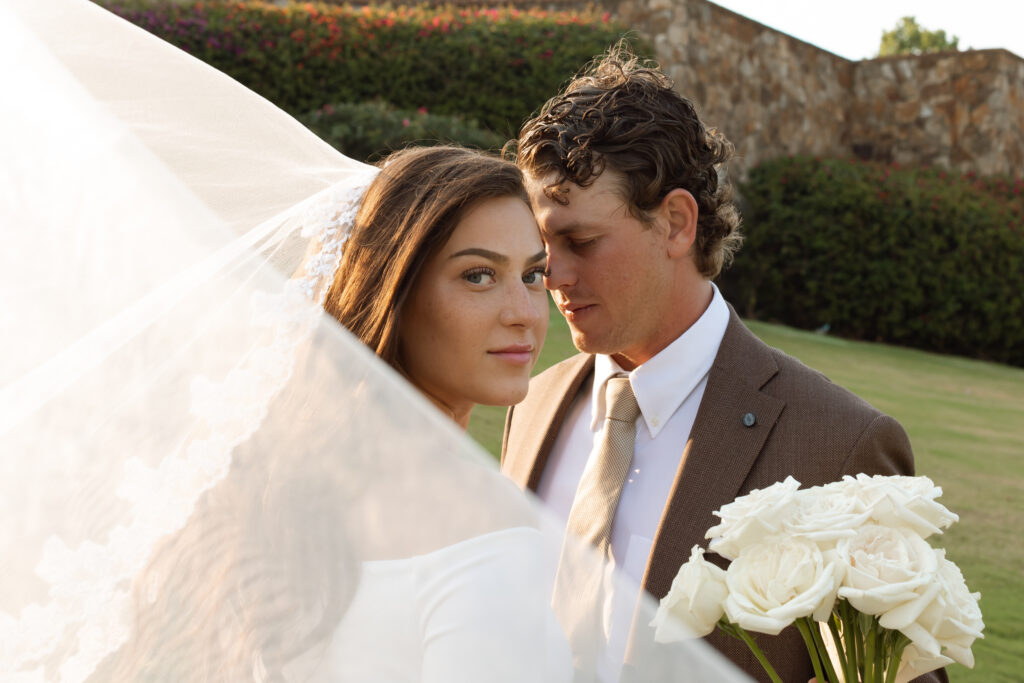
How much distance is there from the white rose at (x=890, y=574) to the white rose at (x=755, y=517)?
102 mm

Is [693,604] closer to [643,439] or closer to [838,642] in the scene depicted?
[838,642]

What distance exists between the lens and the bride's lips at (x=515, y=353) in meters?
2.11

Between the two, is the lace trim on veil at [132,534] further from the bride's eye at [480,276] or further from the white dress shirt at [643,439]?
the white dress shirt at [643,439]

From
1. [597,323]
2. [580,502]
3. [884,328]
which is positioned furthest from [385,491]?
[884,328]

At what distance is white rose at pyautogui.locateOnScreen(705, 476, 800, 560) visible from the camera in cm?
151

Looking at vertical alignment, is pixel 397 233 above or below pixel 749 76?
below

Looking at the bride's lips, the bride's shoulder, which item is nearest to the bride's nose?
the bride's lips

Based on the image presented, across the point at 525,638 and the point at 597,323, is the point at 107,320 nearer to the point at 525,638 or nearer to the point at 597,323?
the point at 525,638

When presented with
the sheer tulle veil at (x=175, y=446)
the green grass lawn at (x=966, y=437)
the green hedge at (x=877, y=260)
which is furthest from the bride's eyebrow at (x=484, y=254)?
the green hedge at (x=877, y=260)

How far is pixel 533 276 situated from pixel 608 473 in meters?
0.75

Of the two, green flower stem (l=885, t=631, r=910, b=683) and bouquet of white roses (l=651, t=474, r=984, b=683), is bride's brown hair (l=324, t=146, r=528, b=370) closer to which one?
bouquet of white roses (l=651, t=474, r=984, b=683)

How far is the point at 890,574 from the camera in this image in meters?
1.42

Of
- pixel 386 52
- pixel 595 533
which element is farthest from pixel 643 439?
pixel 386 52

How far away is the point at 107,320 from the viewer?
1.81 m
